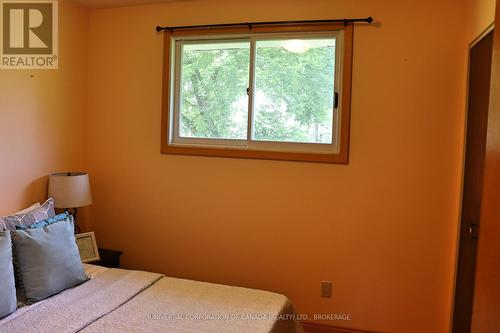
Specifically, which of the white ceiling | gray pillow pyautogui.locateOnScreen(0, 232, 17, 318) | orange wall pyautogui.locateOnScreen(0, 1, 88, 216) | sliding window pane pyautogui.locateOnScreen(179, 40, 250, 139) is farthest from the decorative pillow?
the white ceiling

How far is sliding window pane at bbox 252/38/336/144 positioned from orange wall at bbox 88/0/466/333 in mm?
184

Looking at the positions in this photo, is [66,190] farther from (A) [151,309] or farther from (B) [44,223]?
(A) [151,309]

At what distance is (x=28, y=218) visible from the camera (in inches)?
88.0

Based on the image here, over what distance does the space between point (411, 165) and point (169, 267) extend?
1.95 metres

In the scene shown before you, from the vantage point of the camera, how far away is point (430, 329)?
2.58m

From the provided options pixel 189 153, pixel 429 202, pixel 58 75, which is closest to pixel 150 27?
pixel 58 75

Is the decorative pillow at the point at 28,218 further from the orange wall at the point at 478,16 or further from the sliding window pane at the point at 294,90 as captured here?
the orange wall at the point at 478,16

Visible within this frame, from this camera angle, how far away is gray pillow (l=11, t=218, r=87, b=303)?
6.50ft

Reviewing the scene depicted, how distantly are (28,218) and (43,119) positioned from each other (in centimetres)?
88

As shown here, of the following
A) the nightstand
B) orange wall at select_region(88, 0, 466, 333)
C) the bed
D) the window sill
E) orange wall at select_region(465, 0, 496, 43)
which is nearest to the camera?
the bed

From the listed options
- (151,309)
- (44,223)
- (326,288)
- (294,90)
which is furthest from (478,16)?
(44,223)

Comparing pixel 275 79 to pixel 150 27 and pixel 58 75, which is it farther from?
pixel 58 75

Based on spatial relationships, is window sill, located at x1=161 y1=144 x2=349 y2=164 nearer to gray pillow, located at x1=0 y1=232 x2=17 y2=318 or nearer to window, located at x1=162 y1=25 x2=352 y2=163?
window, located at x1=162 y1=25 x2=352 y2=163

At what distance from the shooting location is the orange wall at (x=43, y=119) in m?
2.53
